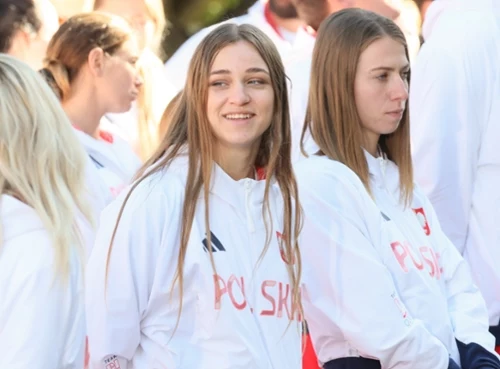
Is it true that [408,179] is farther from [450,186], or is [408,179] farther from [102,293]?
[102,293]

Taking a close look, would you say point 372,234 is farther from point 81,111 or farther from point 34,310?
point 81,111

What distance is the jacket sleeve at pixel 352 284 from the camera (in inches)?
147

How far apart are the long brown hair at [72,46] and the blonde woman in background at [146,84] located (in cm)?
48

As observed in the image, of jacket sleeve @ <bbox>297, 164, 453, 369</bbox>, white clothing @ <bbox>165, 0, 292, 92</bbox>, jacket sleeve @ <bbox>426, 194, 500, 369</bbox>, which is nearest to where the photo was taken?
jacket sleeve @ <bbox>297, 164, 453, 369</bbox>

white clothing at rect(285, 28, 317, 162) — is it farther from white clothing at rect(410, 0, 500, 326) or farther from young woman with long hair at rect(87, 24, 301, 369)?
young woman with long hair at rect(87, 24, 301, 369)

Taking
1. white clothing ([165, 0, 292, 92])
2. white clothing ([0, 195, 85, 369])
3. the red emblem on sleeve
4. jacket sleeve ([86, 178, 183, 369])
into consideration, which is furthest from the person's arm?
white clothing ([165, 0, 292, 92])

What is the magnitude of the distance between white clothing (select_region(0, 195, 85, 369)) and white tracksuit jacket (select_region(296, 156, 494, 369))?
2.47 ft

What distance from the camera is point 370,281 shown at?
3.76 metres

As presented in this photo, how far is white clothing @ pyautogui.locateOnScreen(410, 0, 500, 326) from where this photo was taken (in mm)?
4906

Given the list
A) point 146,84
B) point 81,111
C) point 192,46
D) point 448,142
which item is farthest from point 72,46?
point 448,142

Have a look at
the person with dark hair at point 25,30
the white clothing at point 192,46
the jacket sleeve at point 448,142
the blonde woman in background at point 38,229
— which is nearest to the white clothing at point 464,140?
the jacket sleeve at point 448,142

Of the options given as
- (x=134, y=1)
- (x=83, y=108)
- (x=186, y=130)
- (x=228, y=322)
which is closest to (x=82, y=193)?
(x=186, y=130)

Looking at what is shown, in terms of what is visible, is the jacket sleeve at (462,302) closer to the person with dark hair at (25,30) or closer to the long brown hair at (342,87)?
the long brown hair at (342,87)

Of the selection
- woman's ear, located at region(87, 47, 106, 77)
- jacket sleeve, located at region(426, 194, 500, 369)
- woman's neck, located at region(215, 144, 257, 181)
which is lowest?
jacket sleeve, located at region(426, 194, 500, 369)
